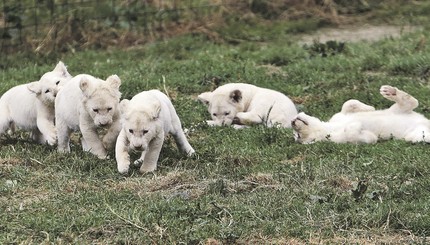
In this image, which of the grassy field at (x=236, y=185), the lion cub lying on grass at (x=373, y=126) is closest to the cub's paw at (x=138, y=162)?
the grassy field at (x=236, y=185)

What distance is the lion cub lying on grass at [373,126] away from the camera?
8461 mm

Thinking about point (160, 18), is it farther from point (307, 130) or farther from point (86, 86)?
point (86, 86)

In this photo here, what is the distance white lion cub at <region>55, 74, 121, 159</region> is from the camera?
24.6 feet

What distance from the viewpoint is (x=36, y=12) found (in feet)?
44.2

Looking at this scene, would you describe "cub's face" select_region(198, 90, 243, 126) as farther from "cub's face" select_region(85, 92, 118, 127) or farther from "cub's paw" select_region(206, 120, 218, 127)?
"cub's face" select_region(85, 92, 118, 127)

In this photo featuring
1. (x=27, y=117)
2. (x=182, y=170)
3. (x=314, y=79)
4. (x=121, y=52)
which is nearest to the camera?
(x=182, y=170)

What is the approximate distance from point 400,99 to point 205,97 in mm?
2073

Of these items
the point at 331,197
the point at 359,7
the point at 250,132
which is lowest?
the point at 359,7

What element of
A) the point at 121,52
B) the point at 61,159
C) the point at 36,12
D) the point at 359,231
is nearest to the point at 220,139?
the point at 61,159

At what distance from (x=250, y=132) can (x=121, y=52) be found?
4.36m

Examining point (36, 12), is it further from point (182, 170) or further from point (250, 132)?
point (182, 170)

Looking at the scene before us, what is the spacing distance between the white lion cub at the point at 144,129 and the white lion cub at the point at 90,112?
0.52 ft

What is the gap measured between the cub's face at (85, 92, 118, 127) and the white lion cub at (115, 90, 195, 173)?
0.12 metres

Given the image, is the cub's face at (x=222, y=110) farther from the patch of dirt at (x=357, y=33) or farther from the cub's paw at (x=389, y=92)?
the patch of dirt at (x=357, y=33)
